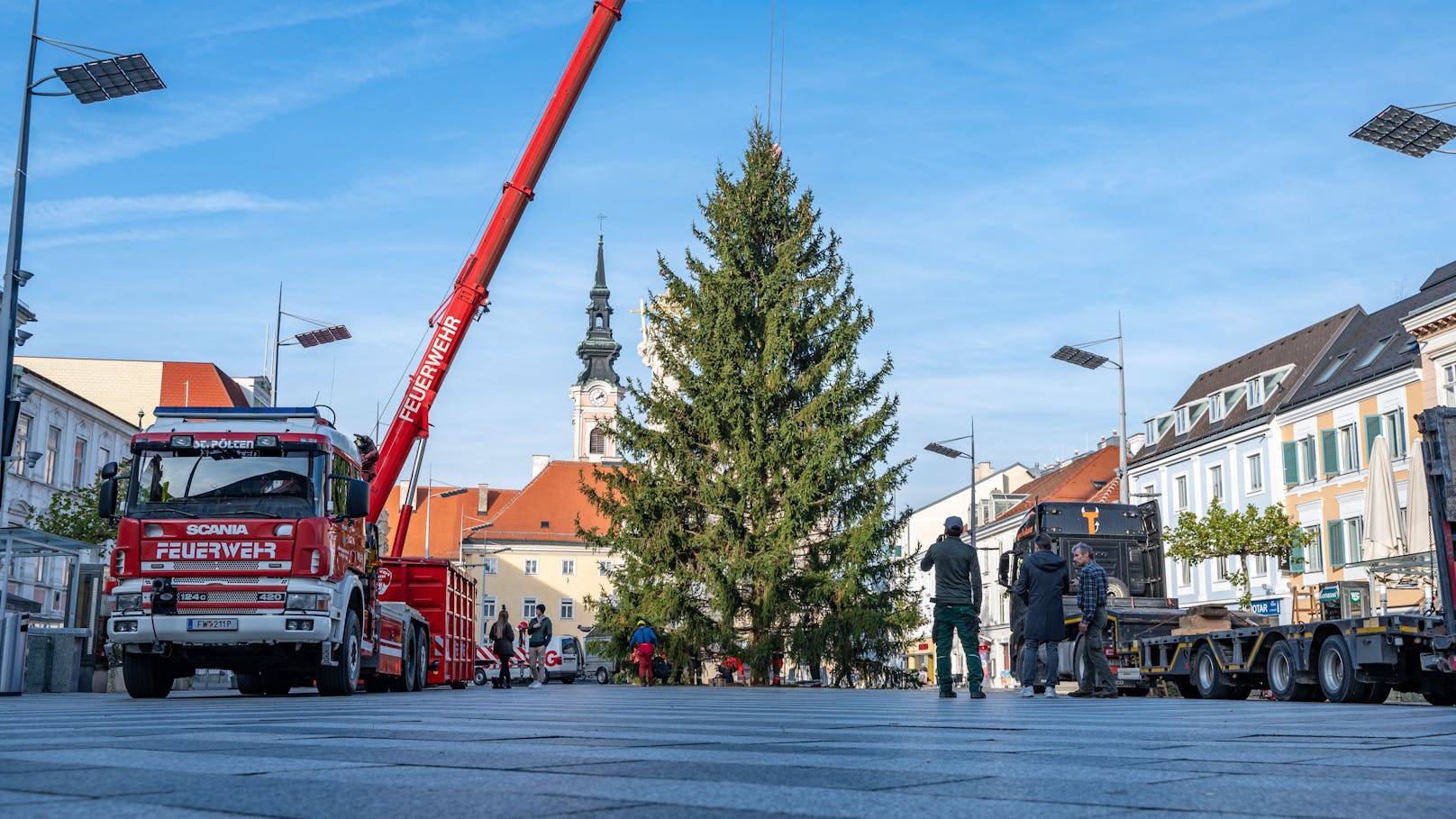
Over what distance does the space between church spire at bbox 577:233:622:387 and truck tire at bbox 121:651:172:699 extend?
12073 cm

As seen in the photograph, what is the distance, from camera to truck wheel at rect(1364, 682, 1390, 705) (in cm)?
1636

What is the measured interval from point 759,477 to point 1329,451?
2306 centimetres

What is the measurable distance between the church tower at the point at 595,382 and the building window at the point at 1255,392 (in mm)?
Answer: 79486

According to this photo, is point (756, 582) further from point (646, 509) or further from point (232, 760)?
point (232, 760)

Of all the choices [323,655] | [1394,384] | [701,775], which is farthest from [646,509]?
[701,775]

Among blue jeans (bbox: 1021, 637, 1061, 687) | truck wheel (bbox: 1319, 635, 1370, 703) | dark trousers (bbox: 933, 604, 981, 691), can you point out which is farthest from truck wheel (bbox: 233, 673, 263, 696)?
truck wheel (bbox: 1319, 635, 1370, 703)

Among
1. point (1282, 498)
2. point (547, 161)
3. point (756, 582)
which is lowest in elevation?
point (756, 582)

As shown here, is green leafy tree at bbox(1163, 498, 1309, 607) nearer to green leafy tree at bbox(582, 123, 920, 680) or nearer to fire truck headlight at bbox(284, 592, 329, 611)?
green leafy tree at bbox(582, 123, 920, 680)

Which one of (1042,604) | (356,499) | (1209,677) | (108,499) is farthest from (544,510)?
(1042,604)

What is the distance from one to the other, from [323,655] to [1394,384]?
3560cm

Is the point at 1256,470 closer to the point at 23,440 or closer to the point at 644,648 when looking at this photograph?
the point at 644,648

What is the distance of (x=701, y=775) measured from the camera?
455 centimetres

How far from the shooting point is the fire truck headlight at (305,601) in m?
16.6

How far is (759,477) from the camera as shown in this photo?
110 ft
